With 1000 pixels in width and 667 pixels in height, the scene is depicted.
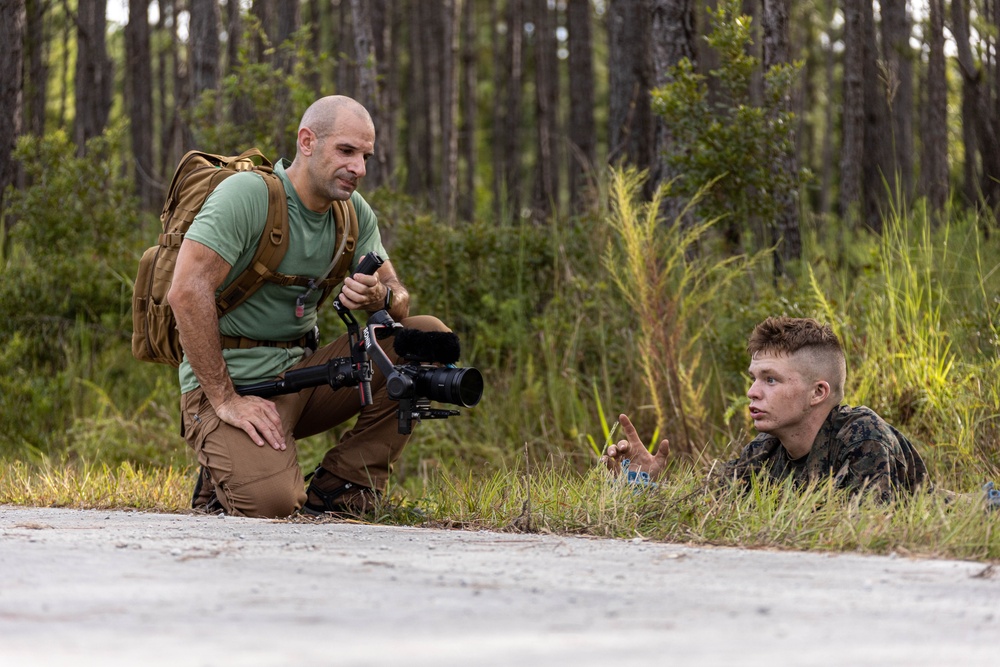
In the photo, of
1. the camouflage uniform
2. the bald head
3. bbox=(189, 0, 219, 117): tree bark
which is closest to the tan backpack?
the bald head

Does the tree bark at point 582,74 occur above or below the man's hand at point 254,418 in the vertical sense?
above

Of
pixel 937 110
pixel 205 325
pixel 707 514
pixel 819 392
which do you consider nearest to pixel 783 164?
pixel 819 392

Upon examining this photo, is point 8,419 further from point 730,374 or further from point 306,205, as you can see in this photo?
point 730,374

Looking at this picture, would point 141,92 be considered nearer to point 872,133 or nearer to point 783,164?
point 872,133

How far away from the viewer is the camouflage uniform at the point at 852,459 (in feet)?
13.5

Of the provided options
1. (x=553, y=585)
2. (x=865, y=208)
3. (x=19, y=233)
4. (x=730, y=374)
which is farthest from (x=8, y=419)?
Result: (x=865, y=208)

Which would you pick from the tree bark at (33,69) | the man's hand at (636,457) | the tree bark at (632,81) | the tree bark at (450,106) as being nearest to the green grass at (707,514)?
the man's hand at (636,457)

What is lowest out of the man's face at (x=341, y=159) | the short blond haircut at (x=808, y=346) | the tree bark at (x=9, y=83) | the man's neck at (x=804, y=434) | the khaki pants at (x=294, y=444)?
the khaki pants at (x=294, y=444)

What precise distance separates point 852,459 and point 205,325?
256 centimetres

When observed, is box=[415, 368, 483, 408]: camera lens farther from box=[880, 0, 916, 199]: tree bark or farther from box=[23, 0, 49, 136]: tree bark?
box=[23, 0, 49, 136]: tree bark

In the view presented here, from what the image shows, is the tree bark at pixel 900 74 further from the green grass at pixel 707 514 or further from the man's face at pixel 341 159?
the green grass at pixel 707 514

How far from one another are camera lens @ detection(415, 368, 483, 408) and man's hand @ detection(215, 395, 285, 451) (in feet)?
2.40

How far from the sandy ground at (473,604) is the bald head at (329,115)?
222 cm

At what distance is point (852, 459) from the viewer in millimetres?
4180
